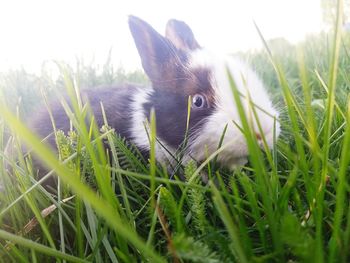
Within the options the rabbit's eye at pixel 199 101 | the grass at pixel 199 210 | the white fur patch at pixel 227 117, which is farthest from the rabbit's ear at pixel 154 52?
the grass at pixel 199 210

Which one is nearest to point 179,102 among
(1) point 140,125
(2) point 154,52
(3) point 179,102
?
(3) point 179,102

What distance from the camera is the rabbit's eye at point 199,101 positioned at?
211cm

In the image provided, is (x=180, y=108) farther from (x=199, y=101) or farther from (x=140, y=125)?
(x=140, y=125)

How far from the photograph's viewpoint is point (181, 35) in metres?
2.87

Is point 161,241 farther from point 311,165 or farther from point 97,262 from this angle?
point 311,165

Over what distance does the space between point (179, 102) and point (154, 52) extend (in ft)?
1.39

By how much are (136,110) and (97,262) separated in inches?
62.5

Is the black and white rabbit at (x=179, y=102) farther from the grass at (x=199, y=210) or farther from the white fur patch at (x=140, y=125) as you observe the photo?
the grass at (x=199, y=210)

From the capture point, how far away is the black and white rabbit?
76.7 inches

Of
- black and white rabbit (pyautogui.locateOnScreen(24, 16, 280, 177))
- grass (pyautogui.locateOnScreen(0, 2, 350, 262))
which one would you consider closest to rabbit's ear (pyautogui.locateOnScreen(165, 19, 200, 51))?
black and white rabbit (pyautogui.locateOnScreen(24, 16, 280, 177))

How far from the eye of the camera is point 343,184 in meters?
0.73

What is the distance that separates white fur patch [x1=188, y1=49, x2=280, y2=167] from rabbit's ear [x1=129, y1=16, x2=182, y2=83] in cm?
14

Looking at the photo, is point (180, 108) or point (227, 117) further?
point (180, 108)

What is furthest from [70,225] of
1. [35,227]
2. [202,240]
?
[202,240]
